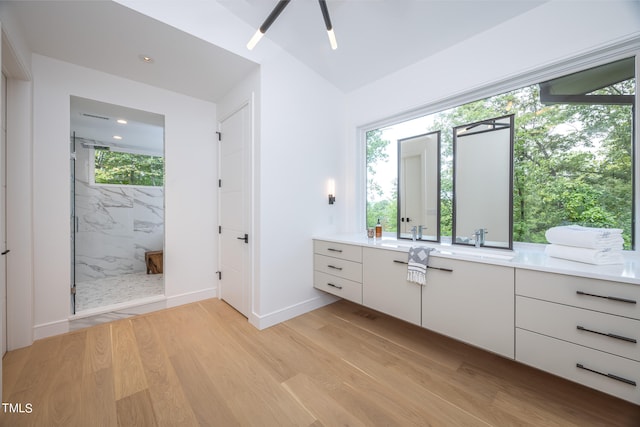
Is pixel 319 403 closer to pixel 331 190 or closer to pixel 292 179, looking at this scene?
pixel 292 179

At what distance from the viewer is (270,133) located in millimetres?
2398

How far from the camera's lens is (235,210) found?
276cm

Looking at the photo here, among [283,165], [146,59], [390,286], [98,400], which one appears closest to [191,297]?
[98,400]

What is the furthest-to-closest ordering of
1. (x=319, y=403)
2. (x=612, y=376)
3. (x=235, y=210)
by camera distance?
(x=235, y=210) → (x=319, y=403) → (x=612, y=376)

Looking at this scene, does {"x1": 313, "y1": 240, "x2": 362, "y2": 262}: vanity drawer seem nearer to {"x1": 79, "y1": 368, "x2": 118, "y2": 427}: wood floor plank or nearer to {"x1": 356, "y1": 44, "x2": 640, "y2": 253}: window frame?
{"x1": 356, "y1": 44, "x2": 640, "y2": 253}: window frame

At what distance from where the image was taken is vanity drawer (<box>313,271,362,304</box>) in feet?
7.74

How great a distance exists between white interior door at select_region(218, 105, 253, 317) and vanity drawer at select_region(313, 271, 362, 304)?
743mm

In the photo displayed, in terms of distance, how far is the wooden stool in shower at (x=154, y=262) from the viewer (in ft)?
13.6

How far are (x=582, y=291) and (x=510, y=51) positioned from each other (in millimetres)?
1770

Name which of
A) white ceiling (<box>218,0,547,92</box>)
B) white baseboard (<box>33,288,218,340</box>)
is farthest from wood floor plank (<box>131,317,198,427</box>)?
white ceiling (<box>218,0,547,92</box>)

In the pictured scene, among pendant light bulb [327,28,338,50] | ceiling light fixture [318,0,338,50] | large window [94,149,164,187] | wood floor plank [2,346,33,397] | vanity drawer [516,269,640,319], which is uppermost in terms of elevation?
ceiling light fixture [318,0,338,50]

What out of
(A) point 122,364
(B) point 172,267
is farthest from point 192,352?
(B) point 172,267

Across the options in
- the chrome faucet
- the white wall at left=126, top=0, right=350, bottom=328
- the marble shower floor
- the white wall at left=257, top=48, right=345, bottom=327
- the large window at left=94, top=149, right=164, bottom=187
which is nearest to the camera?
the chrome faucet

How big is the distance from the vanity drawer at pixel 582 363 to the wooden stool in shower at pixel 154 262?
4777mm
